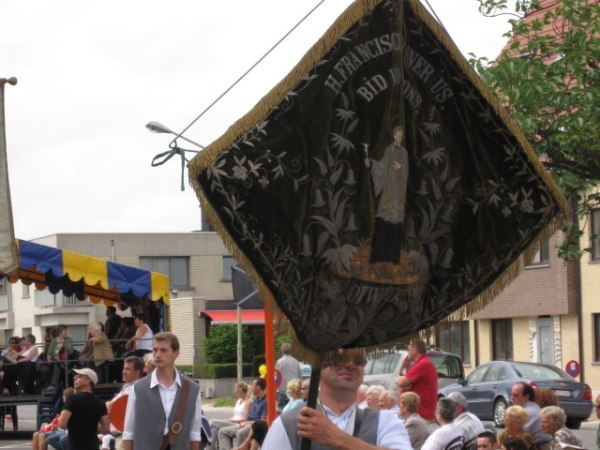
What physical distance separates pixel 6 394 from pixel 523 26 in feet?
41.3

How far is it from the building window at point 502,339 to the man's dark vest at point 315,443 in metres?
38.0

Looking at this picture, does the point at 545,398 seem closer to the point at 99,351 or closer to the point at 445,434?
the point at 445,434

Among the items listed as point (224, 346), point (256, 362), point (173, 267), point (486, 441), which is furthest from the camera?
point (173, 267)

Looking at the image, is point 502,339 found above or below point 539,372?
above

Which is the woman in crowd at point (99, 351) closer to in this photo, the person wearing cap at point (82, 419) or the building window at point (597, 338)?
the person wearing cap at point (82, 419)

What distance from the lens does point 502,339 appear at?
42438 mm

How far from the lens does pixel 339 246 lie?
16.2 ft

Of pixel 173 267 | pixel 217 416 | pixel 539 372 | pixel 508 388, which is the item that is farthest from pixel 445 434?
pixel 173 267

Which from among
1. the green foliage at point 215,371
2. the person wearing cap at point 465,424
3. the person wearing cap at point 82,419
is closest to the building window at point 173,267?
the green foliage at point 215,371

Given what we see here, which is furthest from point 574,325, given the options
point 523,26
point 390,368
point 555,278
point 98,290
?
point 523,26

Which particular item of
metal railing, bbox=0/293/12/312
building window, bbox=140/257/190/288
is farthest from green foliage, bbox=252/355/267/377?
metal railing, bbox=0/293/12/312

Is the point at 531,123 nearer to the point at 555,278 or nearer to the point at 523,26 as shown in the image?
the point at 523,26

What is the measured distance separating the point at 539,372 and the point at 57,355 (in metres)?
10.9

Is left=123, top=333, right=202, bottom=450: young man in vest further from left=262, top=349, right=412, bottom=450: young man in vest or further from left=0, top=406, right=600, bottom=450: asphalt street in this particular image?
left=0, top=406, right=600, bottom=450: asphalt street
